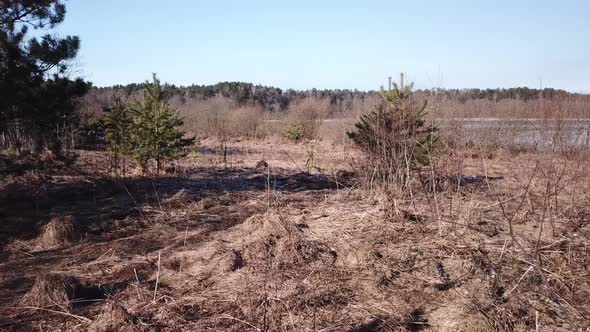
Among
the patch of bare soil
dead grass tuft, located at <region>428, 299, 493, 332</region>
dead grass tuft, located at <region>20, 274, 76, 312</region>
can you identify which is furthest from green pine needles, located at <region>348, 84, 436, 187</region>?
dead grass tuft, located at <region>20, 274, 76, 312</region>

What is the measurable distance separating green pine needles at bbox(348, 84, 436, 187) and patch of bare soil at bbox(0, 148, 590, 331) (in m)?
0.53

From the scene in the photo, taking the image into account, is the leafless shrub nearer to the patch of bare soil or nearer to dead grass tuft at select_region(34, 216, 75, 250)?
the patch of bare soil

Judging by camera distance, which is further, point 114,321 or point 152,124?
point 152,124

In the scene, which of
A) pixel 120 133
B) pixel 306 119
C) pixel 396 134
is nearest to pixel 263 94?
pixel 306 119

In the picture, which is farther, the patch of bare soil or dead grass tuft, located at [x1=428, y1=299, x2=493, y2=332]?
the patch of bare soil

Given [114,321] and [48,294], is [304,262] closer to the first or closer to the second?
[114,321]

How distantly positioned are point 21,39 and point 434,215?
599 centimetres

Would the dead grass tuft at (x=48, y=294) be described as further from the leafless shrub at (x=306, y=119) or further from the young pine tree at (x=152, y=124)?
the leafless shrub at (x=306, y=119)

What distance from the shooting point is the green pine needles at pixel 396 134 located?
640cm

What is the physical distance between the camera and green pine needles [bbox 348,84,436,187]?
6.40 m

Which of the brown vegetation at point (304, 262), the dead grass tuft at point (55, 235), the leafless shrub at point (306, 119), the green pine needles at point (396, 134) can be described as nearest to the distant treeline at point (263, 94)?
Answer: the leafless shrub at point (306, 119)

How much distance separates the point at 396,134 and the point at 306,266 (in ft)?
10.2

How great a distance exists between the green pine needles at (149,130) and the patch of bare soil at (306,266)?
8.39ft

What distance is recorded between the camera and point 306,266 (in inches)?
162
